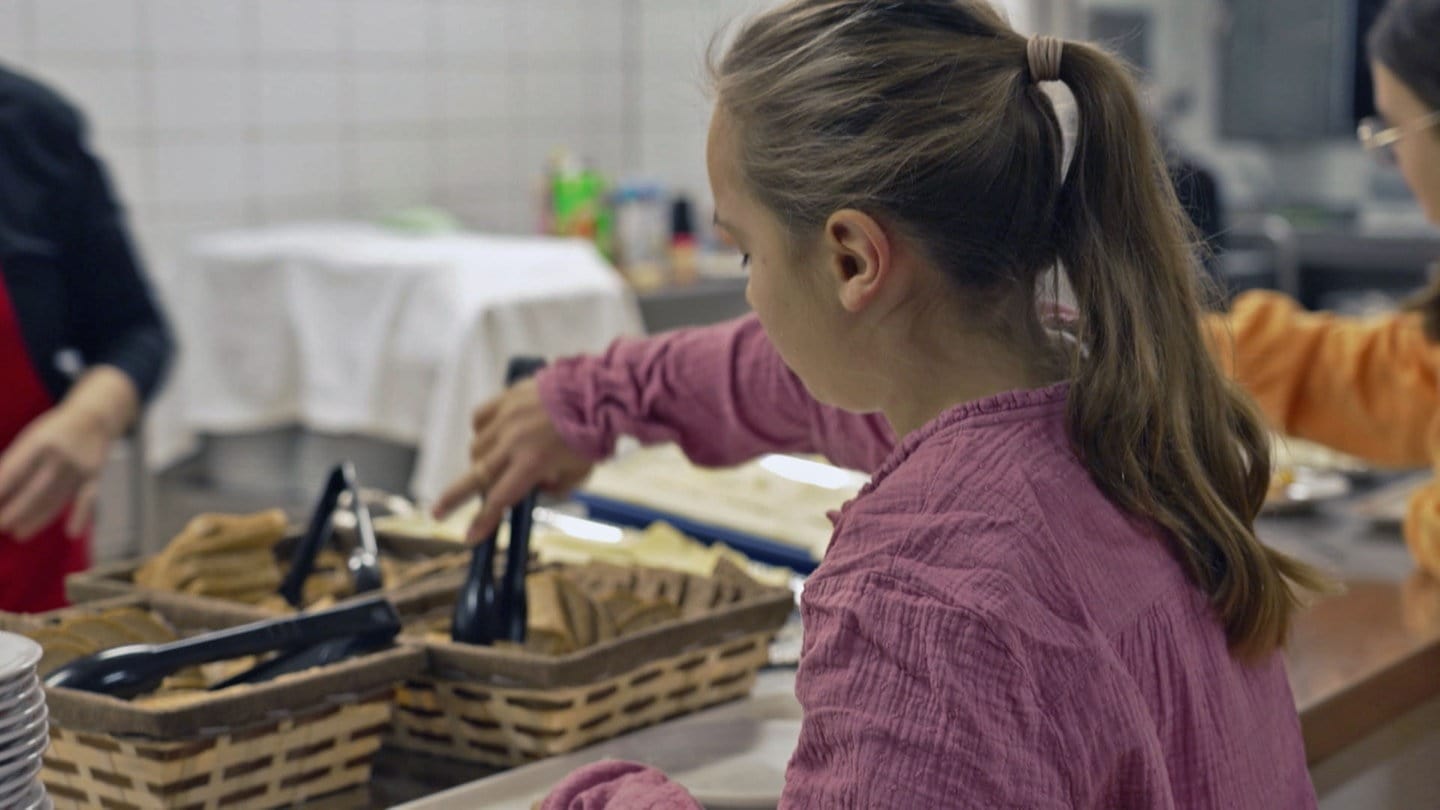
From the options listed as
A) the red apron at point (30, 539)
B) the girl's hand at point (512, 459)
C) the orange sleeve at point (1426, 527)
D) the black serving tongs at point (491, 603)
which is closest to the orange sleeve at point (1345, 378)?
the orange sleeve at point (1426, 527)

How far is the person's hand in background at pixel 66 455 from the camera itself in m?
1.96

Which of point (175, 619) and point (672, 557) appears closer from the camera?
point (175, 619)

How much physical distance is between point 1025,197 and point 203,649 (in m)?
0.63

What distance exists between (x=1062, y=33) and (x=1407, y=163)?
681 millimetres

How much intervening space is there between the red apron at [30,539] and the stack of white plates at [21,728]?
47.5 inches

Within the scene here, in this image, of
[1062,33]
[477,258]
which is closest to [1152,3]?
[477,258]

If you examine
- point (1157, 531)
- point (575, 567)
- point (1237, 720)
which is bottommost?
point (575, 567)

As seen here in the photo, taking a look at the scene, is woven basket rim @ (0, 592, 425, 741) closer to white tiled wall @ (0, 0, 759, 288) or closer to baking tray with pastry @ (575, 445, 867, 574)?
baking tray with pastry @ (575, 445, 867, 574)

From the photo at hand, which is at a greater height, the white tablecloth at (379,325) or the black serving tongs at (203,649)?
the black serving tongs at (203,649)

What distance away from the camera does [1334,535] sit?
2090 mm

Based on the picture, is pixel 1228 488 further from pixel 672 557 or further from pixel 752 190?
pixel 672 557

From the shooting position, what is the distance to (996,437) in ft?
3.06

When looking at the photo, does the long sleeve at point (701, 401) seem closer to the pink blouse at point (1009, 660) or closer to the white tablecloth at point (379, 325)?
the pink blouse at point (1009, 660)

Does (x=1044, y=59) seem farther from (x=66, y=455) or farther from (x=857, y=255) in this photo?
(x=66, y=455)
